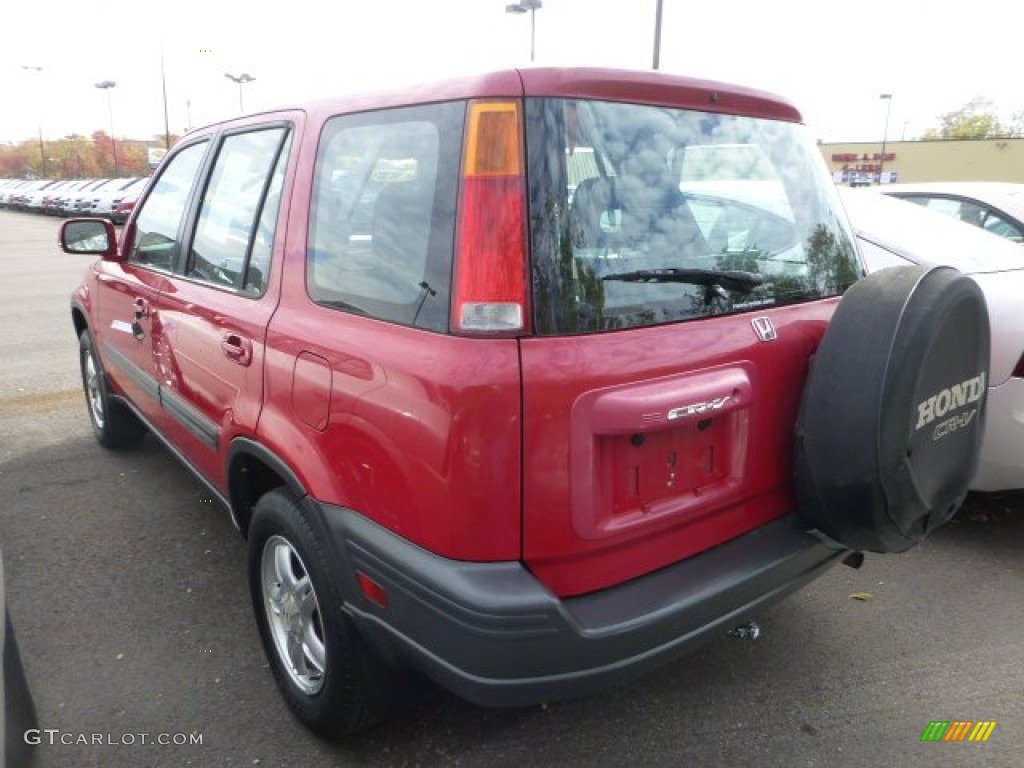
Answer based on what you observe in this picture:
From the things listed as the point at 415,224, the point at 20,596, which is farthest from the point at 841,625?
the point at 20,596

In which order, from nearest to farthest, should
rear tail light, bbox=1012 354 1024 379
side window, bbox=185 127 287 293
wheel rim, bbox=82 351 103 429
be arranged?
side window, bbox=185 127 287 293, rear tail light, bbox=1012 354 1024 379, wheel rim, bbox=82 351 103 429

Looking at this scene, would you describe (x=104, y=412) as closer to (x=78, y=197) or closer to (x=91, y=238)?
(x=91, y=238)

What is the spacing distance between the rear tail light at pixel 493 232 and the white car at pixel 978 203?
5731 millimetres

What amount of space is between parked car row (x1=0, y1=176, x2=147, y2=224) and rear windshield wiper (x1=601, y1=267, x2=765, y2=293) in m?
21.5

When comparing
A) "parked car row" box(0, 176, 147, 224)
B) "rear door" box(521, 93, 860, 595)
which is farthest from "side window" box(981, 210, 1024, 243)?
"parked car row" box(0, 176, 147, 224)

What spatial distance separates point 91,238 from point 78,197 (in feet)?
107

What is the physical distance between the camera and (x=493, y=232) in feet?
5.79

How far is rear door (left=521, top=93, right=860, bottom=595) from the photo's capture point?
179 centimetres

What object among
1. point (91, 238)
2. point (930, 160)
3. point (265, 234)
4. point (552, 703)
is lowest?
point (552, 703)

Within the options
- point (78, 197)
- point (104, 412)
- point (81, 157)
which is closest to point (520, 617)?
point (104, 412)

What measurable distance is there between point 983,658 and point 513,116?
2585 millimetres

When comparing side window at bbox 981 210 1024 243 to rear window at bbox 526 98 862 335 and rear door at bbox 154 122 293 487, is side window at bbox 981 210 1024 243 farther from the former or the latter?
rear door at bbox 154 122 293 487

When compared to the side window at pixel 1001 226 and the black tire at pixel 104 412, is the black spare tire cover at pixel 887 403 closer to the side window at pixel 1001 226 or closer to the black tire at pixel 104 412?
the black tire at pixel 104 412

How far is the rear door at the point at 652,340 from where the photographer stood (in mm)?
1787
